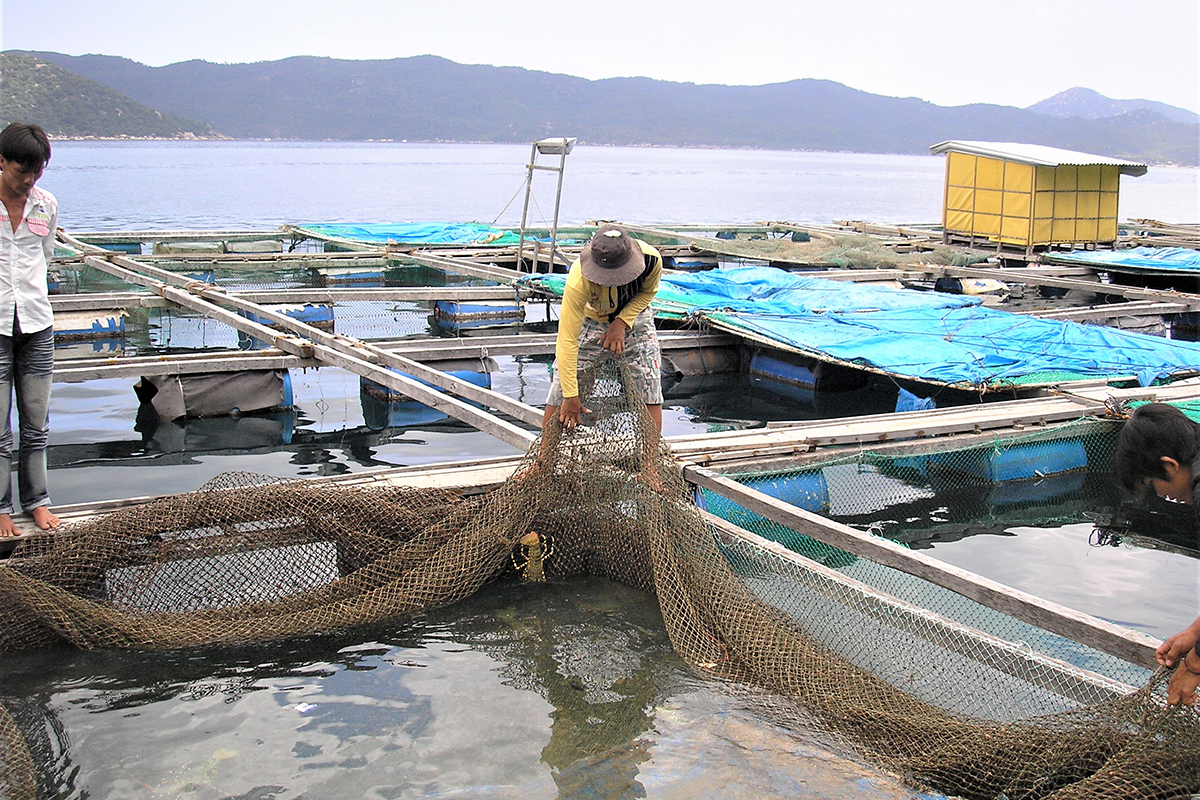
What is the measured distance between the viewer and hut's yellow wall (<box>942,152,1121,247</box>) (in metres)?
17.0

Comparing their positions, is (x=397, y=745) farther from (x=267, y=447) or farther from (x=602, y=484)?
(x=267, y=447)

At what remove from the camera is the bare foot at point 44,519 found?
425cm

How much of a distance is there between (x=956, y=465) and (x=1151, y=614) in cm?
167

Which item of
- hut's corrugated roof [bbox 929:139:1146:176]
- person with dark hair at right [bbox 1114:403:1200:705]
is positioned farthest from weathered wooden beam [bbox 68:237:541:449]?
hut's corrugated roof [bbox 929:139:1146:176]

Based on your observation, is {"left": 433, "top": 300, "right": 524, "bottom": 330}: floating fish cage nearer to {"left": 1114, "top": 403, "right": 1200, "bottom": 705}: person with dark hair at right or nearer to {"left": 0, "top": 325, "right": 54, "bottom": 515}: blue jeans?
{"left": 0, "top": 325, "right": 54, "bottom": 515}: blue jeans

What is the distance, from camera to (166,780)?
3.20 meters

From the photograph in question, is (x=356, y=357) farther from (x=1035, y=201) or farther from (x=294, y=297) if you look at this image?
(x=1035, y=201)

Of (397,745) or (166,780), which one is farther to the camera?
(397,745)

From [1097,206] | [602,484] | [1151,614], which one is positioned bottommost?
[1151,614]

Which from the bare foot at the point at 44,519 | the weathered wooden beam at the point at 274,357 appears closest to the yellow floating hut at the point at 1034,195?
the weathered wooden beam at the point at 274,357

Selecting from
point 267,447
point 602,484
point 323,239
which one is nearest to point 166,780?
point 602,484

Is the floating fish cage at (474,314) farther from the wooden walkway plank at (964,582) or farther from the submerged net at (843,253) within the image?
the wooden walkway plank at (964,582)

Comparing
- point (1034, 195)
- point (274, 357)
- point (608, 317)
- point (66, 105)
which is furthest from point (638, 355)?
point (66, 105)

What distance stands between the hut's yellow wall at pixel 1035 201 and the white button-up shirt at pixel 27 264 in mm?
16360
